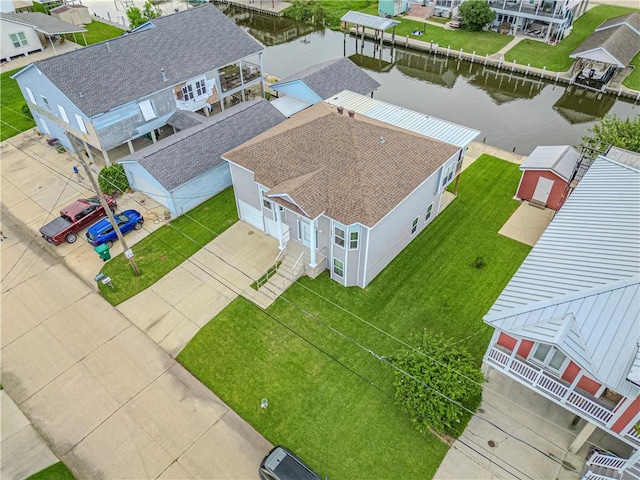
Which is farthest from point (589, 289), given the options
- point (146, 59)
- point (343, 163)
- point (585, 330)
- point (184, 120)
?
point (146, 59)

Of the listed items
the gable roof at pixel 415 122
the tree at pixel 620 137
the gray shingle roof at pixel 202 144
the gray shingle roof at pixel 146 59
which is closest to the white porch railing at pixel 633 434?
the gable roof at pixel 415 122

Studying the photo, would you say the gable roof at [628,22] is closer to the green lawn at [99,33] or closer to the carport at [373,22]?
the carport at [373,22]

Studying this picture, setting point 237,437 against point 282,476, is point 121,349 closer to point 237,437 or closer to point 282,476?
point 237,437

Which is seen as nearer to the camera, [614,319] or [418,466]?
[614,319]

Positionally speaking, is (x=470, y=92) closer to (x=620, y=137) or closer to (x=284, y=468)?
(x=620, y=137)

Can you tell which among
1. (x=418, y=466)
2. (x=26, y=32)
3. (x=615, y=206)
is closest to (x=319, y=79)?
(x=615, y=206)
